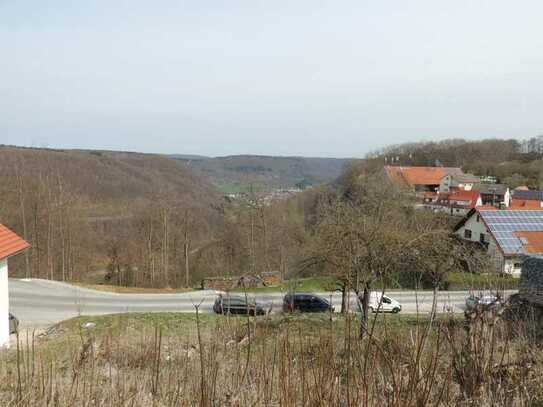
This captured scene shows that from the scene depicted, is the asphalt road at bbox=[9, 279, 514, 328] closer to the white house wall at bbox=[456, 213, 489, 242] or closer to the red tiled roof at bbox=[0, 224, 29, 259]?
the red tiled roof at bbox=[0, 224, 29, 259]

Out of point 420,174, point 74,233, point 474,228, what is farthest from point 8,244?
point 420,174

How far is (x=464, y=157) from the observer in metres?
79.4

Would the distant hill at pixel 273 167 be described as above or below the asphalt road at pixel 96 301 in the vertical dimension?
above

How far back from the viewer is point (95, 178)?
69.2 metres

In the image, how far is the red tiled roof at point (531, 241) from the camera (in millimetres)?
23562

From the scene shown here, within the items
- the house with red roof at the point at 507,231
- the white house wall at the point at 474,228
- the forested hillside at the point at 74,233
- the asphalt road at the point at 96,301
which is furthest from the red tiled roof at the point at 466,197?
the forested hillside at the point at 74,233

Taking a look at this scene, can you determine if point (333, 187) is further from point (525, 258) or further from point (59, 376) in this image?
point (59, 376)

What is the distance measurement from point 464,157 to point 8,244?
8022cm

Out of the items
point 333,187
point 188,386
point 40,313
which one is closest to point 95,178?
point 333,187

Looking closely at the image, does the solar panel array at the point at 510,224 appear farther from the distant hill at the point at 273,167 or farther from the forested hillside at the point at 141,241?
the distant hill at the point at 273,167

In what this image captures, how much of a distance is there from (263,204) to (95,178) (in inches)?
1850

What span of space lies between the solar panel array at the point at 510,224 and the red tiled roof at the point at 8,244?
23.1 meters

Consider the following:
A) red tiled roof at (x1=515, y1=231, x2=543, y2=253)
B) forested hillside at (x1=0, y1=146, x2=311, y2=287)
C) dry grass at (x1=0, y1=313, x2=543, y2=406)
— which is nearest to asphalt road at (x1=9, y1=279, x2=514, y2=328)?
forested hillside at (x1=0, y1=146, x2=311, y2=287)

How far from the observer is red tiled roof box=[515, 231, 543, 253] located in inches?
928
